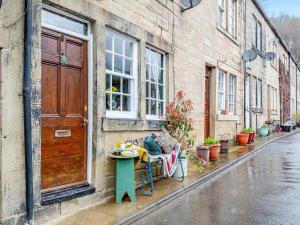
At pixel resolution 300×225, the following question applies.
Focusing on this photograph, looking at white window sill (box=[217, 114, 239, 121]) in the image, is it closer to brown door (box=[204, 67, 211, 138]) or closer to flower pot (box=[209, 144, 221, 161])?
brown door (box=[204, 67, 211, 138])

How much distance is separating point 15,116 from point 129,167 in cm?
221

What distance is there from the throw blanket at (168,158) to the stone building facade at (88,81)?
0.57 m

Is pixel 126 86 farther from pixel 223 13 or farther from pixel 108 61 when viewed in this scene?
pixel 223 13

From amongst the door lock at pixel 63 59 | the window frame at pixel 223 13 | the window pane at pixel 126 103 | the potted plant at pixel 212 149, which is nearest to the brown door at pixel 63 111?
the door lock at pixel 63 59

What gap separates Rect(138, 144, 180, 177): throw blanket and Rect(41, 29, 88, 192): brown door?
3.59 feet

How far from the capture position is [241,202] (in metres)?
6.36

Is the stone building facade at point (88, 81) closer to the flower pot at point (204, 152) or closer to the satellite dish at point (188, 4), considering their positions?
the satellite dish at point (188, 4)

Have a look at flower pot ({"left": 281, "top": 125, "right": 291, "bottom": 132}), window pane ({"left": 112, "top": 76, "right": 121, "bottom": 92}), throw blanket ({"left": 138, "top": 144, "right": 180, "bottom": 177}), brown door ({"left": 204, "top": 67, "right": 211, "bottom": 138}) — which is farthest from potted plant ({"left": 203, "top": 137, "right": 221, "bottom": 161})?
flower pot ({"left": 281, "top": 125, "right": 291, "bottom": 132})

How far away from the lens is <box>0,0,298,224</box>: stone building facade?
15.0 feet

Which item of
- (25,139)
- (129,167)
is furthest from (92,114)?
(25,139)

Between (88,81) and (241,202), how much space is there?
340cm

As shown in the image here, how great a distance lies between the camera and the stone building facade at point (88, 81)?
4582 mm

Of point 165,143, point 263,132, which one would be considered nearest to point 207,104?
point 165,143

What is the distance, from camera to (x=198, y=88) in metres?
11.5
